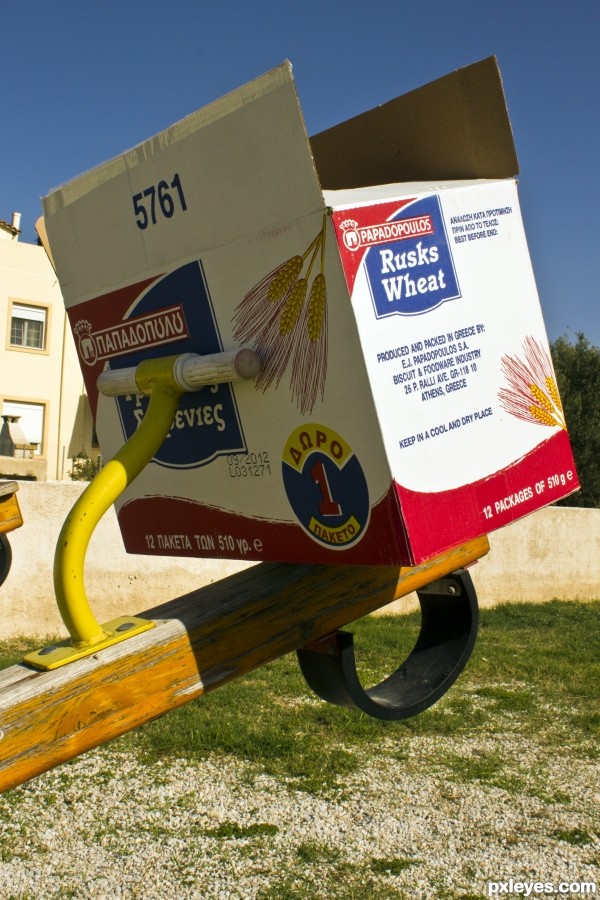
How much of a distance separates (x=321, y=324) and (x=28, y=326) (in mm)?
23950

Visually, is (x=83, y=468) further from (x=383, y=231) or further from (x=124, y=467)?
(x=383, y=231)

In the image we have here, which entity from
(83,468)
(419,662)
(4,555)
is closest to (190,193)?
(419,662)

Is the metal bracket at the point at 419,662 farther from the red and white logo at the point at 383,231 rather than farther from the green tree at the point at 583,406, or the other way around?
the green tree at the point at 583,406

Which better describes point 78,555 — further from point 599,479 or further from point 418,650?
point 599,479

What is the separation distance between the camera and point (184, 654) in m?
1.32

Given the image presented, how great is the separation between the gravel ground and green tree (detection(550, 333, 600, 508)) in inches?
615

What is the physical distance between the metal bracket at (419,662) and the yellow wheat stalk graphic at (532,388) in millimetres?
351

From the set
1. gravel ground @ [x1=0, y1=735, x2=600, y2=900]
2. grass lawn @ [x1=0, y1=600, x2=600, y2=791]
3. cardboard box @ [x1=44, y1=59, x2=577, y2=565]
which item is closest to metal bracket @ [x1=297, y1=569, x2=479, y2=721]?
cardboard box @ [x1=44, y1=59, x2=577, y2=565]

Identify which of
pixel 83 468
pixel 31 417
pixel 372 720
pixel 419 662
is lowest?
pixel 372 720

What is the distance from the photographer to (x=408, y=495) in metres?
1.26

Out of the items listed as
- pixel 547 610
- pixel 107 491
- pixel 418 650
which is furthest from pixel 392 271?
pixel 547 610

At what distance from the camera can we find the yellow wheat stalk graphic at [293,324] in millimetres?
1247

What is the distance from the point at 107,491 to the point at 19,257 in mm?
23549

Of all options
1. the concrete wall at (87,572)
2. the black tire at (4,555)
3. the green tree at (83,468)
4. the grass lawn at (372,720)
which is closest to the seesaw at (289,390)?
the black tire at (4,555)
